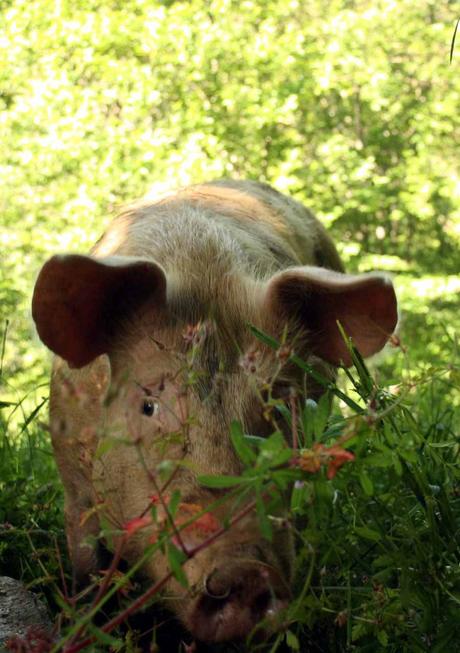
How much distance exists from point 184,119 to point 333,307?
1077 cm

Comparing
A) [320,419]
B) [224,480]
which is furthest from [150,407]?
[224,480]

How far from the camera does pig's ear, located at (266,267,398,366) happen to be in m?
3.02

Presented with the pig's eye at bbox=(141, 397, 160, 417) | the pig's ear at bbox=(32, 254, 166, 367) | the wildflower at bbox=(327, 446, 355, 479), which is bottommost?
the pig's eye at bbox=(141, 397, 160, 417)

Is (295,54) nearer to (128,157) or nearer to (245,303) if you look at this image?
(128,157)

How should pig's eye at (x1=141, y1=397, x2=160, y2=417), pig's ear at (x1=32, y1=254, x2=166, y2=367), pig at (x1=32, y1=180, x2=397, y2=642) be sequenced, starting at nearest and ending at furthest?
pig at (x1=32, y1=180, x2=397, y2=642)
pig's eye at (x1=141, y1=397, x2=160, y2=417)
pig's ear at (x1=32, y1=254, x2=166, y2=367)

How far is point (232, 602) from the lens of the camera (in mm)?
2348

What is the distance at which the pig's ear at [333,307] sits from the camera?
3.02m

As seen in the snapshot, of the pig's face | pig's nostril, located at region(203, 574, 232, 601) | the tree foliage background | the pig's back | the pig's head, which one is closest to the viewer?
the pig's face

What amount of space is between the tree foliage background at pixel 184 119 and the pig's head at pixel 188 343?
8.58 m

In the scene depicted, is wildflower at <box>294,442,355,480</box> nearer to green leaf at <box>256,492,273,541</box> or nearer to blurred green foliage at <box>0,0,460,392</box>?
green leaf at <box>256,492,273,541</box>

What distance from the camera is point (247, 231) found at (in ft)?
13.4

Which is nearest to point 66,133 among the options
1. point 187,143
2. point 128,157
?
point 128,157

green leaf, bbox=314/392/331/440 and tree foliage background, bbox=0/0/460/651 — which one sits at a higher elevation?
green leaf, bbox=314/392/331/440

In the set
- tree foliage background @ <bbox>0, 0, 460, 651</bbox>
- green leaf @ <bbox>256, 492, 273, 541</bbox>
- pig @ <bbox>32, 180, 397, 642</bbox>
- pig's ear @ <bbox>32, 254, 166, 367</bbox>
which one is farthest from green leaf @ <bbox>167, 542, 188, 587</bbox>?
tree foliage background @ <bbox>0, 0, 460, 651</bbox>
